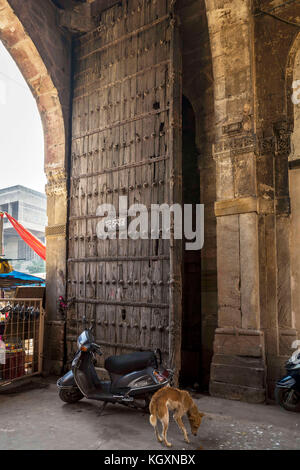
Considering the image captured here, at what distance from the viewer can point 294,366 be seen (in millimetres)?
4309

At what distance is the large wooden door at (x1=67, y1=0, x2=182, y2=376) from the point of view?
5.41 m

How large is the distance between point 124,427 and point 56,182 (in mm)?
4625

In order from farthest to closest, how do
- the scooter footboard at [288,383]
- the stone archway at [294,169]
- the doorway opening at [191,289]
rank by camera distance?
the doorway opening at [191,289]
the stone archway at [294,169]
the scooter footboard at [288,383]

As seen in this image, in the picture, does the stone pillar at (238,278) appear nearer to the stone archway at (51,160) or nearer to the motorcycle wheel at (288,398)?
the motorcycle wheel at (288,398)

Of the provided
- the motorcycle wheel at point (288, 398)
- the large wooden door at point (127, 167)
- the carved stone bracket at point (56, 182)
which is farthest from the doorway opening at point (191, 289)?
the carved stone bracket at point (56, 182)

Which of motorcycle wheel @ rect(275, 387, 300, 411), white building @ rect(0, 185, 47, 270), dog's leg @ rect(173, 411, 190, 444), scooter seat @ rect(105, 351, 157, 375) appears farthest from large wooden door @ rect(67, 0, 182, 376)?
white building @ rect(0, 185, 47, 270)

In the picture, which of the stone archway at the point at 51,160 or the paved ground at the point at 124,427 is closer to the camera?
the paved ground at the point at 124,427

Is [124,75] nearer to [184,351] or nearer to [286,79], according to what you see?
[286,79]

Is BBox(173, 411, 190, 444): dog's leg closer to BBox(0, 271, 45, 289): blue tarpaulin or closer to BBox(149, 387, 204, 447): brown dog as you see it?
BBox(149, 387, 204, 447): brown dog

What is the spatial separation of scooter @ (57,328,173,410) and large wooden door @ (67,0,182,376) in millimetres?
923

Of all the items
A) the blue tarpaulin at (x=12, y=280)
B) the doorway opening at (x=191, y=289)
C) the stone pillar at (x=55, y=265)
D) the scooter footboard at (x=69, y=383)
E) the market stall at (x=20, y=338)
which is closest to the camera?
the scooter footboard at (x=69, y=383)

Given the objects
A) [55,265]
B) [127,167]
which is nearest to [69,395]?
[55,265]

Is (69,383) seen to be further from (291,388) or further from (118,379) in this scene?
(291,388)

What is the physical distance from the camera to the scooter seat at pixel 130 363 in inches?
166
